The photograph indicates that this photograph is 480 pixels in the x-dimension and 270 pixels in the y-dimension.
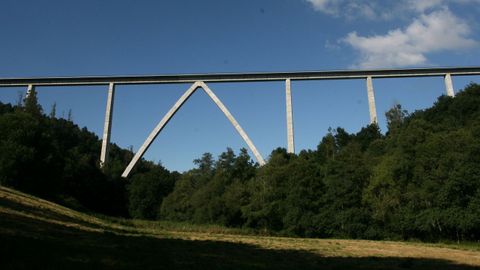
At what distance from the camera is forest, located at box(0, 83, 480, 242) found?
35.8 metres

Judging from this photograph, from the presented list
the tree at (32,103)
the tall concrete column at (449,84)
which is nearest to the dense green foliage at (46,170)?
the tree at (32,103)

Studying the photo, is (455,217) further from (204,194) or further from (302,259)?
(204,194)

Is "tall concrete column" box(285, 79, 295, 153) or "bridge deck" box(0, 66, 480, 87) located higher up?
"bridge deck" box(0, 66, 480, 87)

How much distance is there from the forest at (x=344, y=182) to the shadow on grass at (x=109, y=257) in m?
24.9

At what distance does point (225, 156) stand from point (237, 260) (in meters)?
61.2

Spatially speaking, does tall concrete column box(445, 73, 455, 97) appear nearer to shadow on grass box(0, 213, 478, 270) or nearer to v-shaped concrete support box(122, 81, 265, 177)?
v-shaped concrete support box(122, 81, 265, 177)

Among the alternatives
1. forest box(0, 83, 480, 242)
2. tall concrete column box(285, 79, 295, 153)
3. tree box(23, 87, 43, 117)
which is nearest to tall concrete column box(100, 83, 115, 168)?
forest box(0, 83, 480, 242)

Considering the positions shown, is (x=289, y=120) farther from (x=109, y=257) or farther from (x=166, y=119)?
(x=109, y=257)

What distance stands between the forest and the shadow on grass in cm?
2489

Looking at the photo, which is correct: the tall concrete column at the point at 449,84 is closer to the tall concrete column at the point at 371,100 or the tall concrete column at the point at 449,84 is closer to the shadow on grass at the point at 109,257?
the tall concrete column at the point at 371,100

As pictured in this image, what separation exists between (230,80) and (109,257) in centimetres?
4852

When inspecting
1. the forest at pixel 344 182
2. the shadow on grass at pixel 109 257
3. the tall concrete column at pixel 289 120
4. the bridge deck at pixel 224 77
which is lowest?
the shadow on grass at pixel 109 257

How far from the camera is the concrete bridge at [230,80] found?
5241 centimetres

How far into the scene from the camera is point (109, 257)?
9.30m
